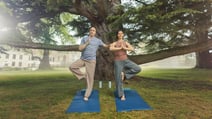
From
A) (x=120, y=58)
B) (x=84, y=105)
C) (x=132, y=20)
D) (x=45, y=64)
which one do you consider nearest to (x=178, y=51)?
(x=132, y=20)

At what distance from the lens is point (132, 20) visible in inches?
271

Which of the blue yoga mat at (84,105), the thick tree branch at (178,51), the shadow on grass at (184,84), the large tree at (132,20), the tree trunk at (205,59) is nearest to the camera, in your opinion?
the blue yoga mat at (84,105)

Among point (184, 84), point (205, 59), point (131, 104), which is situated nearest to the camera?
point (131, 104)

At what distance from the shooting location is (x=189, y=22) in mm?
7801

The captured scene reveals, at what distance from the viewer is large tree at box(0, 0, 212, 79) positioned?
6648 millimetres

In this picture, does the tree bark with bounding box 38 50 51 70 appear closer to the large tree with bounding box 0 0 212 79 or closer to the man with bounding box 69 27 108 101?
the large tree with bounding box 0 0 212 79

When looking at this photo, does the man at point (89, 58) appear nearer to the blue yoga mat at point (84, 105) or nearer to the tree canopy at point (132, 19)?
the blue yoga mat at point (84, 105)

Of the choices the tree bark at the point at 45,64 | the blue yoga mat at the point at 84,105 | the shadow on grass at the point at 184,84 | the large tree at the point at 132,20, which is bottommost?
the blue yoga mat at the point at 84,105

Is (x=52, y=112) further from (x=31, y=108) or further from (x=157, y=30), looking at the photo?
(x=157, y=30)

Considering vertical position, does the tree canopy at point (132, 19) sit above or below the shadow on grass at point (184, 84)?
above

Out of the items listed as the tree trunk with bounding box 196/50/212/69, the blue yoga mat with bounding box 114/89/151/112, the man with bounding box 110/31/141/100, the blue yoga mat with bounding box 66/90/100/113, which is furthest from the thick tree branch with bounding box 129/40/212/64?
the tree trunk with bounding box 196/50/212/69

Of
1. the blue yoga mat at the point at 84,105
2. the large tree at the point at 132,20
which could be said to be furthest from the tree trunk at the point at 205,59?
the blue yoga mat at the point at 84,105

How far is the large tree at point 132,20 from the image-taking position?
6648 mm

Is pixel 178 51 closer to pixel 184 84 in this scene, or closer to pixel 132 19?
pixel 184 84
